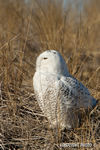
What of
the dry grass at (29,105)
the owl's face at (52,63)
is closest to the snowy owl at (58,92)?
the owl's face at (52,63)

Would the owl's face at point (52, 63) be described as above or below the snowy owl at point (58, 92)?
above

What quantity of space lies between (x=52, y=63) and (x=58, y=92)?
28 cm

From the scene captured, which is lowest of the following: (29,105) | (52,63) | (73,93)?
(29,105)

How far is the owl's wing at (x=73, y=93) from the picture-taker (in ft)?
7.23

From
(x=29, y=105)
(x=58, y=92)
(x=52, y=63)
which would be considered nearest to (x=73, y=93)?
(x=58, y=92)

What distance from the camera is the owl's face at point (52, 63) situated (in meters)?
2.25

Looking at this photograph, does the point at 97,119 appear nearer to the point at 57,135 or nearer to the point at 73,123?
the point at 73,123

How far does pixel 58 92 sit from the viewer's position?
2.17 m

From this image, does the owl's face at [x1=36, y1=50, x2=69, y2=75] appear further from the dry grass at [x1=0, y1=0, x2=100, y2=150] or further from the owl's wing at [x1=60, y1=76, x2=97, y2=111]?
the dry grass at [x1=0, y1=0, x2=100, y2=150]

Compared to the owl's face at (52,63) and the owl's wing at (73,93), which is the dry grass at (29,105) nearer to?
the owl's wing at (73,93)

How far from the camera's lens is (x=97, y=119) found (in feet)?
8.18

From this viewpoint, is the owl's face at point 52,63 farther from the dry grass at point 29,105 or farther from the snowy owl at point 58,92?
the dry grass at point 29,105

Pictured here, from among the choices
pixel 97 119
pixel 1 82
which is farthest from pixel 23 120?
pixel 97 119

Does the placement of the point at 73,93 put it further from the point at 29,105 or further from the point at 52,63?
the point at 29,105
